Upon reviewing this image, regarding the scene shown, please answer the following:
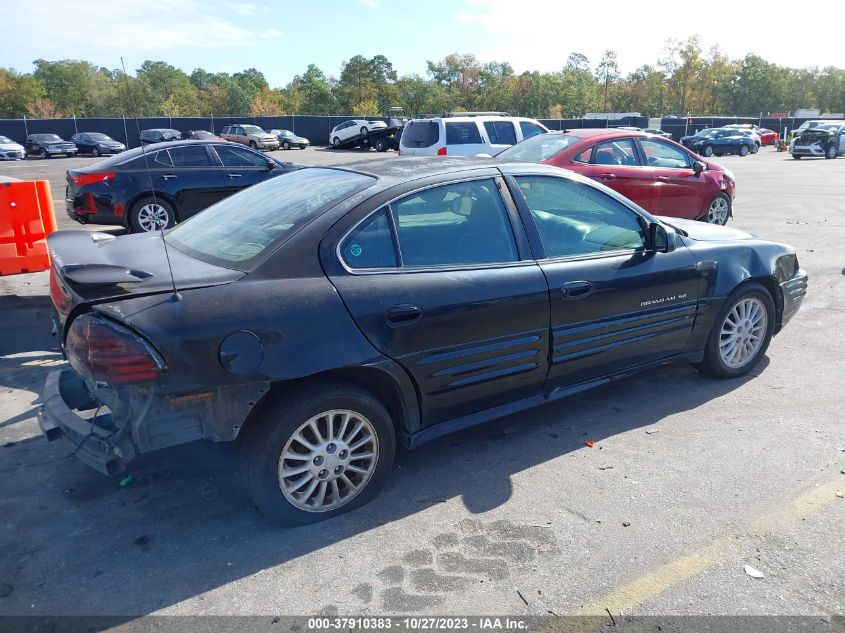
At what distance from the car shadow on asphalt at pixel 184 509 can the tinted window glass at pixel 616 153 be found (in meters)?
5.77

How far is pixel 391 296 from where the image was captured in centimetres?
329

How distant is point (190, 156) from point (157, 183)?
715 millimetres

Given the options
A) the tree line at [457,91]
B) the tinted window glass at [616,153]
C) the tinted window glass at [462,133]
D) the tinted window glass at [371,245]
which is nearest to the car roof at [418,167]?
the tinted window glass at [371,245]

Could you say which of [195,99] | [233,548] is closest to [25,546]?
[233,548]

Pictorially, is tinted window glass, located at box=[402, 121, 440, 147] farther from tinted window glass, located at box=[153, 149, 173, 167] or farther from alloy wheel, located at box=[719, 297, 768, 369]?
alloy wheel, located at box=[719, 297, 768, 369]

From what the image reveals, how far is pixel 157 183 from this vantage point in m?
10.1

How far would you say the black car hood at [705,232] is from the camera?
4.78 meters

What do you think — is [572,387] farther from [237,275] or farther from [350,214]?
[237,275]

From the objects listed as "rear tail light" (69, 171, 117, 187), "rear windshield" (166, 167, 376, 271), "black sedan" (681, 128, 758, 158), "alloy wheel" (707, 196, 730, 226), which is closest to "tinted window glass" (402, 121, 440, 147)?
"alloy wheel" (707, 196, 730, 226)

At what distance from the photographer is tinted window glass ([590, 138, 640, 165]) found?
949cm

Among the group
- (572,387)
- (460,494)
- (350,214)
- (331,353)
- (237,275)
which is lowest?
(460,494)

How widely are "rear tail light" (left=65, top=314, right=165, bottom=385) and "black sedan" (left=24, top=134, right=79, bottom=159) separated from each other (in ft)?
127

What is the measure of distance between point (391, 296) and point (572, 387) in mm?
1406

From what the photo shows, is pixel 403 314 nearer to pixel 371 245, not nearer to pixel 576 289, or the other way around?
pixel 371 245
